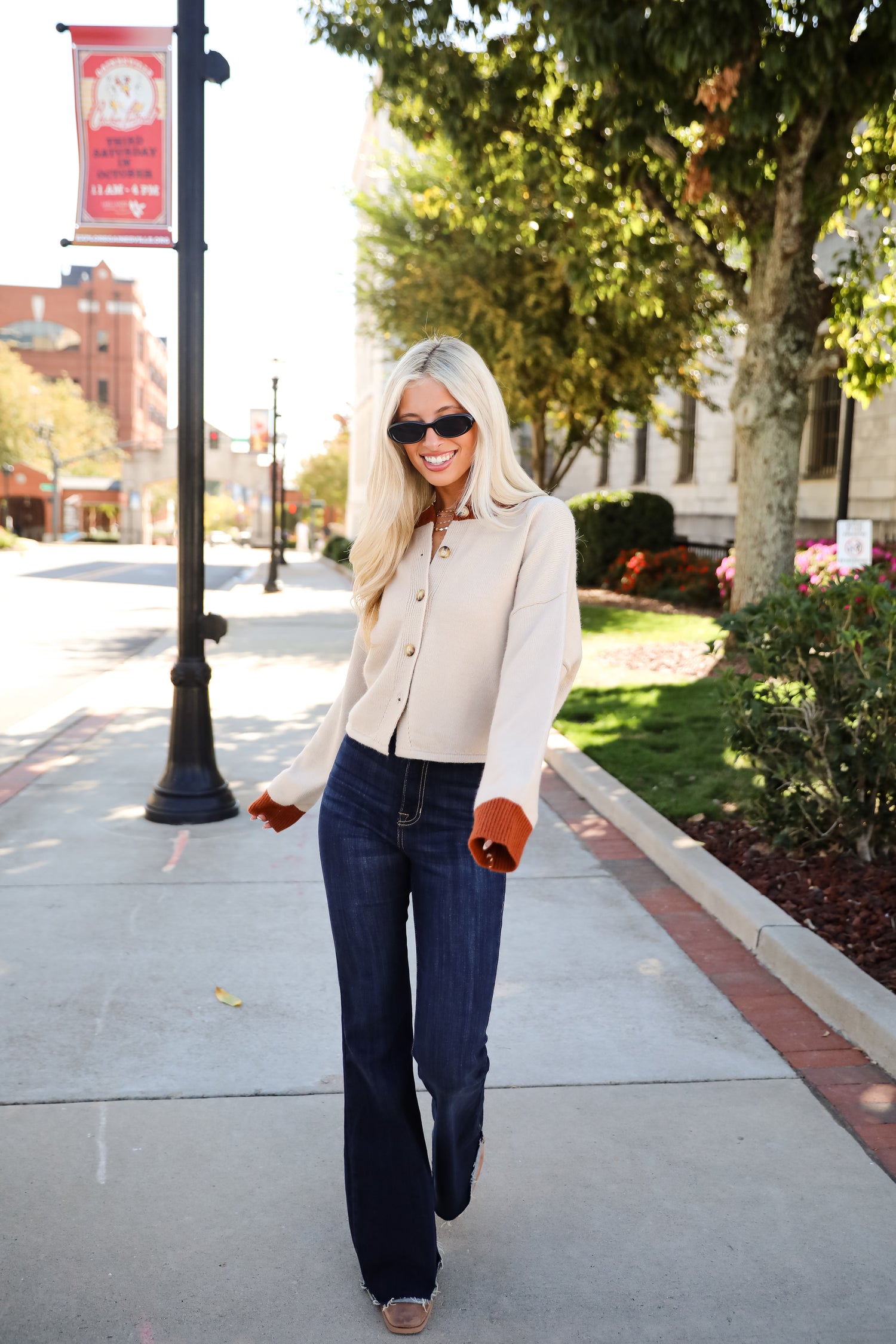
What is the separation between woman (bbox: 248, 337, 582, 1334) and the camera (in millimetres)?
2527

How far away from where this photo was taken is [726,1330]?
251 cm

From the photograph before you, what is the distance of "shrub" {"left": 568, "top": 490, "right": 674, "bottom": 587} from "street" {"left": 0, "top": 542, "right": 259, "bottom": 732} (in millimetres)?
8184

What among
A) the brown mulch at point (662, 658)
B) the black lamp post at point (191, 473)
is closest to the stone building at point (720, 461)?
the brown mulch at point (662, 658)

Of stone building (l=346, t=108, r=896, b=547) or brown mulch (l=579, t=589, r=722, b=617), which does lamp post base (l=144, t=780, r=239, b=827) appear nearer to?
stone building (l=346, t=108, r=896, b=547)

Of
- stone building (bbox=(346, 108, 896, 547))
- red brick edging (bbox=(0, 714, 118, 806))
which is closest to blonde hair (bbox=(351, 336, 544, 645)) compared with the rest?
red brick edging (bbox=(0, 714, 118, 806))

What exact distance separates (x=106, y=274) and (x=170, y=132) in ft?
357

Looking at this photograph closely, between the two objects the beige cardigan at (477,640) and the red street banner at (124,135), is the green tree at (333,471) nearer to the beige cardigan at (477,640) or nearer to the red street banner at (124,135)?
the red street banner at (124,135)

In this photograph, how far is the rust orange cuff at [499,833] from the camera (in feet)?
7.36

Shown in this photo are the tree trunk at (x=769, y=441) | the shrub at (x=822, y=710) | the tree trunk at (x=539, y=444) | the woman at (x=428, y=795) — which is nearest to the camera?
the woman at (x=428, y=795)

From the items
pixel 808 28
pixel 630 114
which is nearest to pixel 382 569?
pixel 808 28

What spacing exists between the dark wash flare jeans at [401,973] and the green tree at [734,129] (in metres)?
7.59

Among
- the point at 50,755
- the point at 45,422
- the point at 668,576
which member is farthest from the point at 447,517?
the point at 45,422

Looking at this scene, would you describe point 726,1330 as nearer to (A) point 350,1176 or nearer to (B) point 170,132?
(A) point 350,1176

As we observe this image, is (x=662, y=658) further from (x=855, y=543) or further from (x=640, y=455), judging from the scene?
(x=640, y=455)
